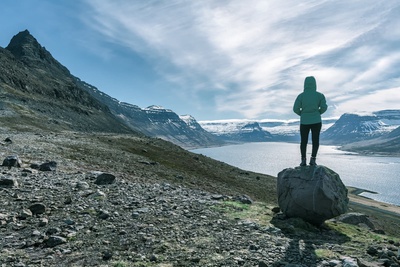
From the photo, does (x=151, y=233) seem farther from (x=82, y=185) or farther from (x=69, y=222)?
(x=82, y=185)

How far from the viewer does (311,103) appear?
18406mm

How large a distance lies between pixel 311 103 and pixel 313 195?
5309 millimetres

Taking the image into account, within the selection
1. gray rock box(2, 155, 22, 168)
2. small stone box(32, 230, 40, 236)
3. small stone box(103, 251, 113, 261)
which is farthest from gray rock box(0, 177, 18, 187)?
small stone box(103, 251, 113, 261)

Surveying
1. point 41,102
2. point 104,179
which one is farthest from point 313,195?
point 41,102

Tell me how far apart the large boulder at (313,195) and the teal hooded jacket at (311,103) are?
2.92m

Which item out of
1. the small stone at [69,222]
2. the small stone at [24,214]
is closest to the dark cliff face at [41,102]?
the small stone at [24,214]

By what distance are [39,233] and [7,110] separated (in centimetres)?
8122

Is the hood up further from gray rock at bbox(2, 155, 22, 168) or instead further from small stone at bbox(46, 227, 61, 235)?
gray rock at bbox(2, 155, 22, 168)

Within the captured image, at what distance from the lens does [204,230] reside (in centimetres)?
1366

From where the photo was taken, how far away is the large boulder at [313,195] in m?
17.0

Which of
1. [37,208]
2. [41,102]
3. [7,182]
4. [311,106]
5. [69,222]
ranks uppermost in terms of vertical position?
[41,102]

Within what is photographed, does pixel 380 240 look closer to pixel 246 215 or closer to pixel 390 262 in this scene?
pixel 390 262

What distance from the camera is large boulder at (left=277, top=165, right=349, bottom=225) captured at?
1702 cm

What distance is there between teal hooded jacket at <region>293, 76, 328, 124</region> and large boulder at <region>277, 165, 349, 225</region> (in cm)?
292
